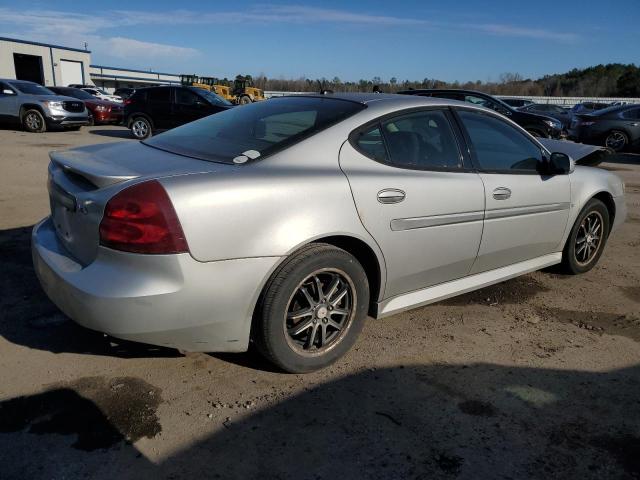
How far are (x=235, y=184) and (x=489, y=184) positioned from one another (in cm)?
186

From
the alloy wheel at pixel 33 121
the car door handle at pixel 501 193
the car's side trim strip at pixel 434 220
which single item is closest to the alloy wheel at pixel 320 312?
the car's side trim strip at pixel 434 220

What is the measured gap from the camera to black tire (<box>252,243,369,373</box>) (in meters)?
2.69

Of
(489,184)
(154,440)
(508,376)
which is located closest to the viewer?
(154,440)

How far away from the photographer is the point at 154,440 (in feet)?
7.78

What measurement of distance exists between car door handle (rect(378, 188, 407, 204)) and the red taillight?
114cm

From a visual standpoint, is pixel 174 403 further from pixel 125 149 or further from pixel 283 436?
pixel 125 149

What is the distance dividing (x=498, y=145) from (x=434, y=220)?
3.36ft

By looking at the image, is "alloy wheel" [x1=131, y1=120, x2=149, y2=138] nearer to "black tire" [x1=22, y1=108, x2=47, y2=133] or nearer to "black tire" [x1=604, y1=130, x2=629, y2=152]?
"black tire" [x1=22, y1=108, x2=47, y2=133]

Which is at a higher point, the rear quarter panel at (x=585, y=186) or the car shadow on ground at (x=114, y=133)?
the rear quarter panel at (x=585, y=186)

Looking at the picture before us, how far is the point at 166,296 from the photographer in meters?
2.41

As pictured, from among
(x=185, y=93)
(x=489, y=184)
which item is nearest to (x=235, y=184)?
(x=489, y=184)

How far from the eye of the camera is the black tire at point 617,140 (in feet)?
50.6

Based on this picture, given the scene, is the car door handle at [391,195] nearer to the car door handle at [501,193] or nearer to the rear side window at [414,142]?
the rear side window at [414,142]

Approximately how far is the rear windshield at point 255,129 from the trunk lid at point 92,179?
0.56 feet
